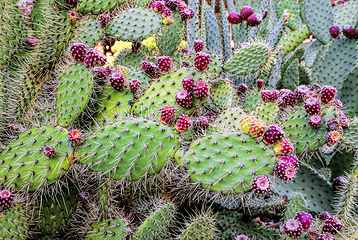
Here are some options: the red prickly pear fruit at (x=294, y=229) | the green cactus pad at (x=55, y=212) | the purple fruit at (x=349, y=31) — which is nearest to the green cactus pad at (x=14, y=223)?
the green cactus pad at (x=55, y=212)

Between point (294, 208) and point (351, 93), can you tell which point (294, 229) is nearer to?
point (294, 208)

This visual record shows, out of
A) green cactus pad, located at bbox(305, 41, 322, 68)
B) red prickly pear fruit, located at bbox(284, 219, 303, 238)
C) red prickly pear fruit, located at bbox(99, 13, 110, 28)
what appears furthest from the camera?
green cactus pad, located at bbox(305, 41, 322, 68)

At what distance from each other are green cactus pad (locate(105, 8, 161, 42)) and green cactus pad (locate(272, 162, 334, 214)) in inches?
51.8

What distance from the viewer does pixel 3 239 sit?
41.2 inches

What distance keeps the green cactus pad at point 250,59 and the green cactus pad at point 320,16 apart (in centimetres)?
160

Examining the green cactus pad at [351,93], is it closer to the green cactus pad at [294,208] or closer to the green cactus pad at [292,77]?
the green cactus pad at [292,77]

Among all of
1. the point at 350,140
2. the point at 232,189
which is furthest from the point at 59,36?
the point at 350,140

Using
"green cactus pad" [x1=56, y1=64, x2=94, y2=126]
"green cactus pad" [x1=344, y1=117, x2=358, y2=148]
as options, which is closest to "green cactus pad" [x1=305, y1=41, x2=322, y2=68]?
"green cactus pad" [x1=344, y1=117, x2=358, y2=148]

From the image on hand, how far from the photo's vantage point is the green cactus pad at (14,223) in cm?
107

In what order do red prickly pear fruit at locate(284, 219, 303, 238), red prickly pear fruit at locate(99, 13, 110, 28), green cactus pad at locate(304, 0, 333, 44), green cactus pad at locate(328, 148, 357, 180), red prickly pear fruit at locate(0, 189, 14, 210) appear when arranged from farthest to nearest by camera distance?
green cactus pad at locate(304, 0, 333, 44) → green cactus pad at locate(328, 148, 357, 180) → red prickly pear fruit at locate(99, 13, 110, 28) → red prickly pear fruit at locate(284, 219, 303, 238) → red prickly pear fruit at locate(0, 189, 14, 210)

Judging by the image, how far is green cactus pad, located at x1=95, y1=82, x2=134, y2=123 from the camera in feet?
4.36

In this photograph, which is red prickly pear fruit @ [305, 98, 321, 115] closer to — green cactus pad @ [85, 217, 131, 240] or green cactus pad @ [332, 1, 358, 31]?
green cactus pad @ [85, 217, 131, 240]

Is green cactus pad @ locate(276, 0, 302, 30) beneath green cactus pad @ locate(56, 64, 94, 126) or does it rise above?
above

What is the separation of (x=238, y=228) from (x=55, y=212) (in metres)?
0.99
